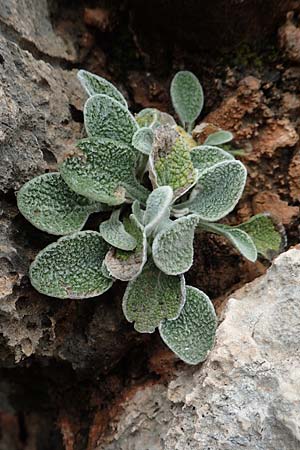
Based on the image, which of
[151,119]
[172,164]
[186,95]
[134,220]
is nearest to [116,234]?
[134,220]

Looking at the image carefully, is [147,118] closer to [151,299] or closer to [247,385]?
[151,299]

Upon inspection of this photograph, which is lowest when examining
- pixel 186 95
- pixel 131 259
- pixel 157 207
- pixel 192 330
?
pixel 192 330

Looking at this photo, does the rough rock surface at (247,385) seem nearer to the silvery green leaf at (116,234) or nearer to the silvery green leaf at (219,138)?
the silvery green leaf at (116,234)

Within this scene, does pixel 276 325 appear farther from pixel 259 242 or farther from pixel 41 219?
pixel 41 219

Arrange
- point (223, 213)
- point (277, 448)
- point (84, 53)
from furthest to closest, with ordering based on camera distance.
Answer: point (84, 53) < point (223, 213) < point (277, 448)

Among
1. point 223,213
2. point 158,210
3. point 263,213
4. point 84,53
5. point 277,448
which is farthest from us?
point 84,53

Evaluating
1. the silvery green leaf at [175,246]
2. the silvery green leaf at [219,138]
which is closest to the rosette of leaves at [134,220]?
the silvery green leaf at [175,246]

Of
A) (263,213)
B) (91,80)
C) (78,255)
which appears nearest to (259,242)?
(263,213)
